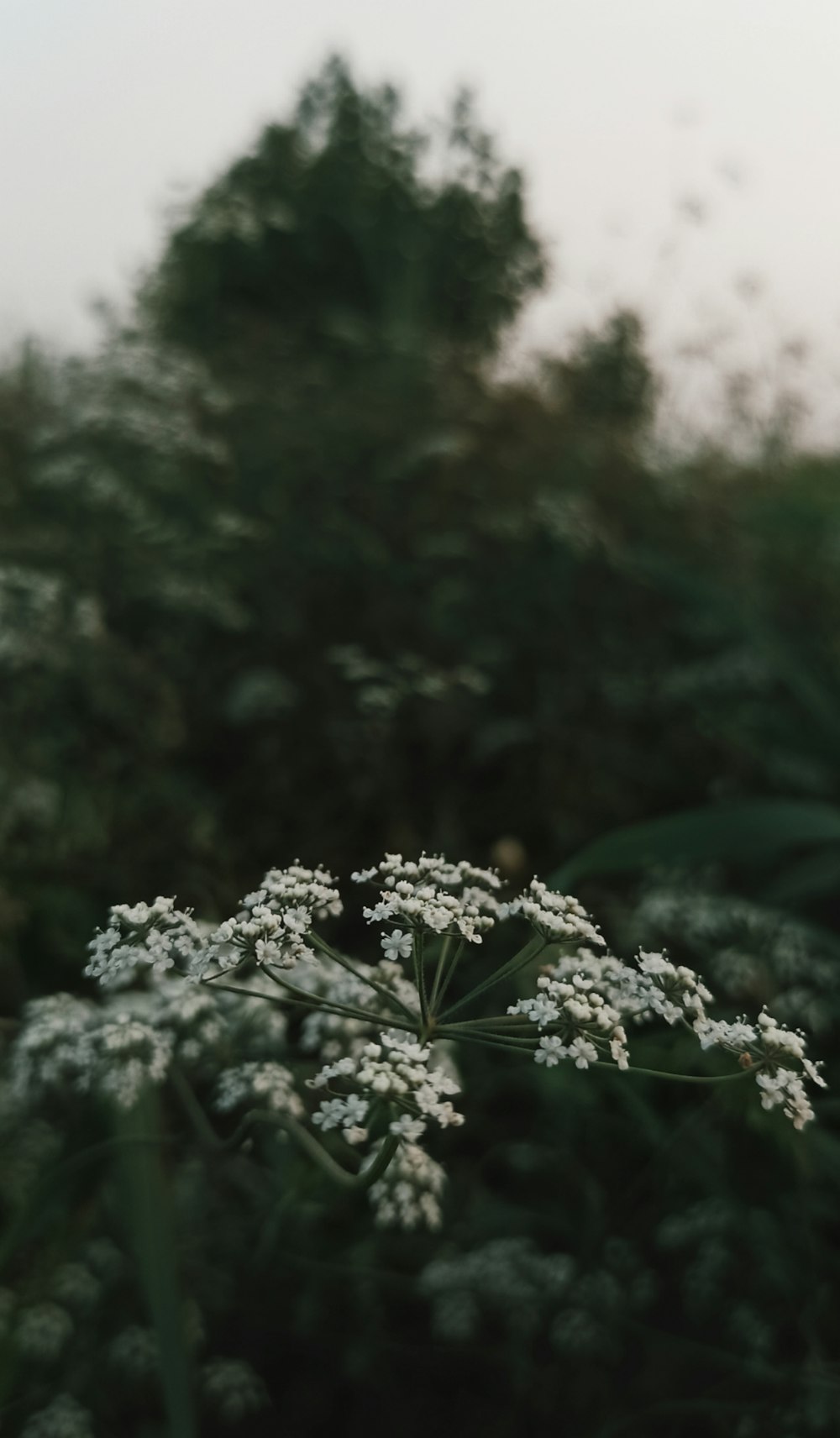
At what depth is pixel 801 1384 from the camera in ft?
5.62

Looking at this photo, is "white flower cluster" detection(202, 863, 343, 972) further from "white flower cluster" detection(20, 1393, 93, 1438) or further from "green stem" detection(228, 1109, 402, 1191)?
"white flower cluster" detection(20, 1393, 93, 1438)

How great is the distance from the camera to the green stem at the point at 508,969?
1.04m

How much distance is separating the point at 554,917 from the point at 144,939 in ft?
1.35

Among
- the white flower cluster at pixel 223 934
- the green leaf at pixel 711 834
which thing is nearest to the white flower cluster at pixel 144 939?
the white flower cluster at pixel 223 934

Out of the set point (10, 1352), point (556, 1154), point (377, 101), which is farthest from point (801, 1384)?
point (377, 101)

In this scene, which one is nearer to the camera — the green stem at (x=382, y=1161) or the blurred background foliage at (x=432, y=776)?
the green stem at (x=382, y=1161)

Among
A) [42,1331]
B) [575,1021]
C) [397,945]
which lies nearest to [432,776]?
[42,1331]

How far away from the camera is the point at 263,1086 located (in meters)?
1.34

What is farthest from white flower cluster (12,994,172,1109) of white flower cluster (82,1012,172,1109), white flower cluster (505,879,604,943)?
white flower cluster (505,879,604,943)

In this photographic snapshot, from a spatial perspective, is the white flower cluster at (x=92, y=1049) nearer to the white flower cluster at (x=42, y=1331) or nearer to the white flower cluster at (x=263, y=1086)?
the white flower cluster at (x=263, y=1086)

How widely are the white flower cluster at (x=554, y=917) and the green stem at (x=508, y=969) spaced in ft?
0.05

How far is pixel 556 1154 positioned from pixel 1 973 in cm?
129

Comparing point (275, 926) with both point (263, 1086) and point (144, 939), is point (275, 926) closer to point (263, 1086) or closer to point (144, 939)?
point (144, 939)

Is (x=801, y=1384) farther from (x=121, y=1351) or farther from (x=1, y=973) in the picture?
(x=1, y=973)
